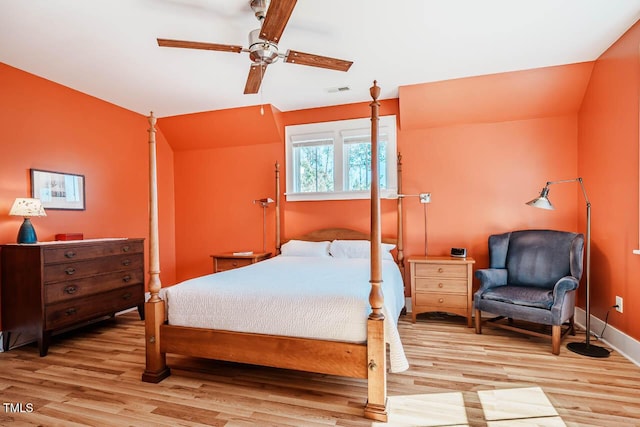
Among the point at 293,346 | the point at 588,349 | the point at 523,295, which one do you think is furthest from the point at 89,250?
the point at 588,349

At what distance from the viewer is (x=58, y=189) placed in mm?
3352

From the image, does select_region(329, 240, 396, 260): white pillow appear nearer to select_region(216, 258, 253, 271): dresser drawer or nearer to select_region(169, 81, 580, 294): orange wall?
select_region(169, 81, 580, 294): orange wall

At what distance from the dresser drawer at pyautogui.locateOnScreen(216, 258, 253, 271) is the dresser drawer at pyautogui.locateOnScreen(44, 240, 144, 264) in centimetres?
89

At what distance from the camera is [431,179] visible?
3.91 m

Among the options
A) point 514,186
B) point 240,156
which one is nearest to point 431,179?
point 514,186

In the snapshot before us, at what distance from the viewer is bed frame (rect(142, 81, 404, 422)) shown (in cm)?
180

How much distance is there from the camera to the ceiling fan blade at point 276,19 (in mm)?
1688

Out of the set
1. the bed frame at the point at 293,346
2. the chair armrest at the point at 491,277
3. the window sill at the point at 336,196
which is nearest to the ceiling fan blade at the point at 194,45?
the bed frame at the point at 293,346

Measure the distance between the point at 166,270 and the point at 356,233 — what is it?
292 cm

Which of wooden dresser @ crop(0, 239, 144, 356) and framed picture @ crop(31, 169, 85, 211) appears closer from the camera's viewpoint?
wooden dresser @ crop(0, 239, 144, 356)

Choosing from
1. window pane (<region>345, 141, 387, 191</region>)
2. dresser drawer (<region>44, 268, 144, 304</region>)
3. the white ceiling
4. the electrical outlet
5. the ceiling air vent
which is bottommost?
the electrical outlet

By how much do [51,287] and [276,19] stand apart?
9.43ft

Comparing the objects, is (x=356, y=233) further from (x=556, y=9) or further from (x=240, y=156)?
(x=556, y=9)

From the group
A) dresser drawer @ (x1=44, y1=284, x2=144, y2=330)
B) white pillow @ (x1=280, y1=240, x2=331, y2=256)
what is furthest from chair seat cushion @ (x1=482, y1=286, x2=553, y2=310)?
dresser drawer @ (x1=44, y1=284, x2=144, y2=330)
